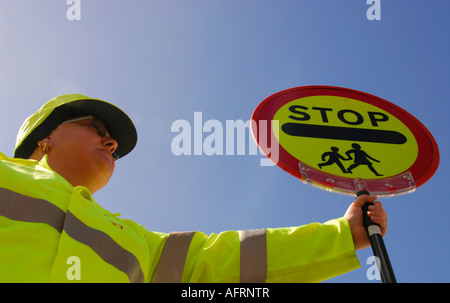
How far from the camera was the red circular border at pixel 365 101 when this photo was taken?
259 centimetres

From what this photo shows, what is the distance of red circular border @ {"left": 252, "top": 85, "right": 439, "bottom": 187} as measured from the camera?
102 inches

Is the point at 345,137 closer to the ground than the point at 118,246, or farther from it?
farther from it

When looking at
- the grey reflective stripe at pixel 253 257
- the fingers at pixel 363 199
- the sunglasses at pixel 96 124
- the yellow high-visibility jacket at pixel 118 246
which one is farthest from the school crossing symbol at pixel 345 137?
the sunglasses at pixel 96 124

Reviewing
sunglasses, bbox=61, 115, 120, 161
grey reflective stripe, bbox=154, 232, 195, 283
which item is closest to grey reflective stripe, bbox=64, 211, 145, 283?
grey reflective stripe, bbox=154, 232, 195, 283

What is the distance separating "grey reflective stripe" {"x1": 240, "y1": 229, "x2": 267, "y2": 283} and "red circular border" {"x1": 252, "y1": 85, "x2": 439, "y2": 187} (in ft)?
1.39

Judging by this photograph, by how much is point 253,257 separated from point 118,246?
2.58ft

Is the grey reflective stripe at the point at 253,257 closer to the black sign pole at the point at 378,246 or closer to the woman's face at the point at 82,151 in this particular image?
the black sign pole at the point at 378,246

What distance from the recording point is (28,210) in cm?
185

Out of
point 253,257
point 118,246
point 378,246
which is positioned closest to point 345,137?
point 378,246

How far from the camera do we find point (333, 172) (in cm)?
Answer: 254

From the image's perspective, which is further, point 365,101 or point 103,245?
point 365,101

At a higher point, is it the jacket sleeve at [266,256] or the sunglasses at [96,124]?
the sunglasses at [96,124]

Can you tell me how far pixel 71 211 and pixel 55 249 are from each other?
0.21m

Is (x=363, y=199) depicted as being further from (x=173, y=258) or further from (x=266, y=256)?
(x=173, y=258)
